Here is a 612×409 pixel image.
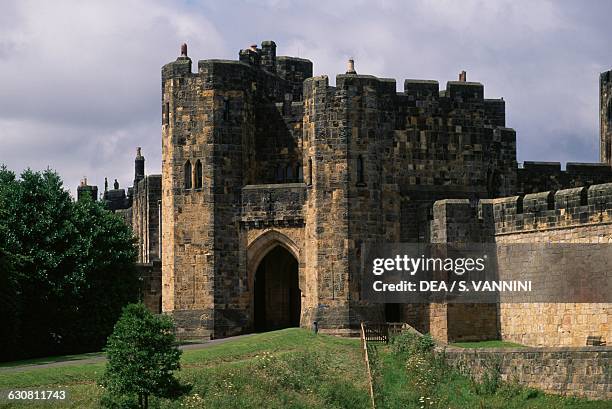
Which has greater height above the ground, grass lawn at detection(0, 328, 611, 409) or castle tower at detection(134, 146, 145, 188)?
castle tower at detection(134, 146, 145, 188)

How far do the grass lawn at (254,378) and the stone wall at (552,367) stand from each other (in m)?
3.79

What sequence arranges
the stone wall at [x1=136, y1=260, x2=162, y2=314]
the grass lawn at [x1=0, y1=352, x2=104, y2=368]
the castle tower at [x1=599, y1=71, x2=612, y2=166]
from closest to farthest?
the grass lawn at [x1=0, y1=352, x2=104, y2=368] → the stone wall at [x1=136, y1=260, x2=162, y2=314] → the castle tower at [x1=599, y1=71, x2=612, y2=166]

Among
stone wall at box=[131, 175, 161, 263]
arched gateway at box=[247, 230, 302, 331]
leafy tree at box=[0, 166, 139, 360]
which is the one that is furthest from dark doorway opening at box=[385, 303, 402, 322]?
stone wall at box=[131, 175, 161, 263]

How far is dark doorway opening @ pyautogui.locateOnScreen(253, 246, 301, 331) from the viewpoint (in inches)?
2461

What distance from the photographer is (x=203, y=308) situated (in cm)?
5938

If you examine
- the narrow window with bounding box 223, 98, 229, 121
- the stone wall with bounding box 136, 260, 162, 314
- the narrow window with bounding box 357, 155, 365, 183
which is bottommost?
the stone wall with bounding box 136, 260, 162, 314

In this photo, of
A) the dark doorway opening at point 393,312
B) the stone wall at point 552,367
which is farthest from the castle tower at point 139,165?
the stone wall at point 552,367

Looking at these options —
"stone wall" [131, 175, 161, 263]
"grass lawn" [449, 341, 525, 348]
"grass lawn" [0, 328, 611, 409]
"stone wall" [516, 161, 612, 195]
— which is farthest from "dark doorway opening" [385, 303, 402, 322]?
"stone wall" [131, 175, 161, 263]

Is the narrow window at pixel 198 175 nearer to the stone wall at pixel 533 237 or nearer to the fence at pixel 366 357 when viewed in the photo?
the fence at pixel 366 357

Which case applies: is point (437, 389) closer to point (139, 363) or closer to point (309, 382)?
point (309, 382)

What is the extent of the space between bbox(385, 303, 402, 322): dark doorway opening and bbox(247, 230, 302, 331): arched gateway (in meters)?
4.66

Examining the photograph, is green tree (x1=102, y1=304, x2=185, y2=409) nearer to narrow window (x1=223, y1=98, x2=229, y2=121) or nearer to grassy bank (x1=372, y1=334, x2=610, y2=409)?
grassy bank (x1=372, y1=334, x2=610, y2=409)

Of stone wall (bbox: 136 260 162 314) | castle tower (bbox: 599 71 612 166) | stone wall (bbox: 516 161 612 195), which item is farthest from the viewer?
castle tower (bbox: 599 71 612 166)

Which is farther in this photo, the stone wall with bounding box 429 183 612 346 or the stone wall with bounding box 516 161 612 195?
the stone wall with bounding box 516 161 612 195
